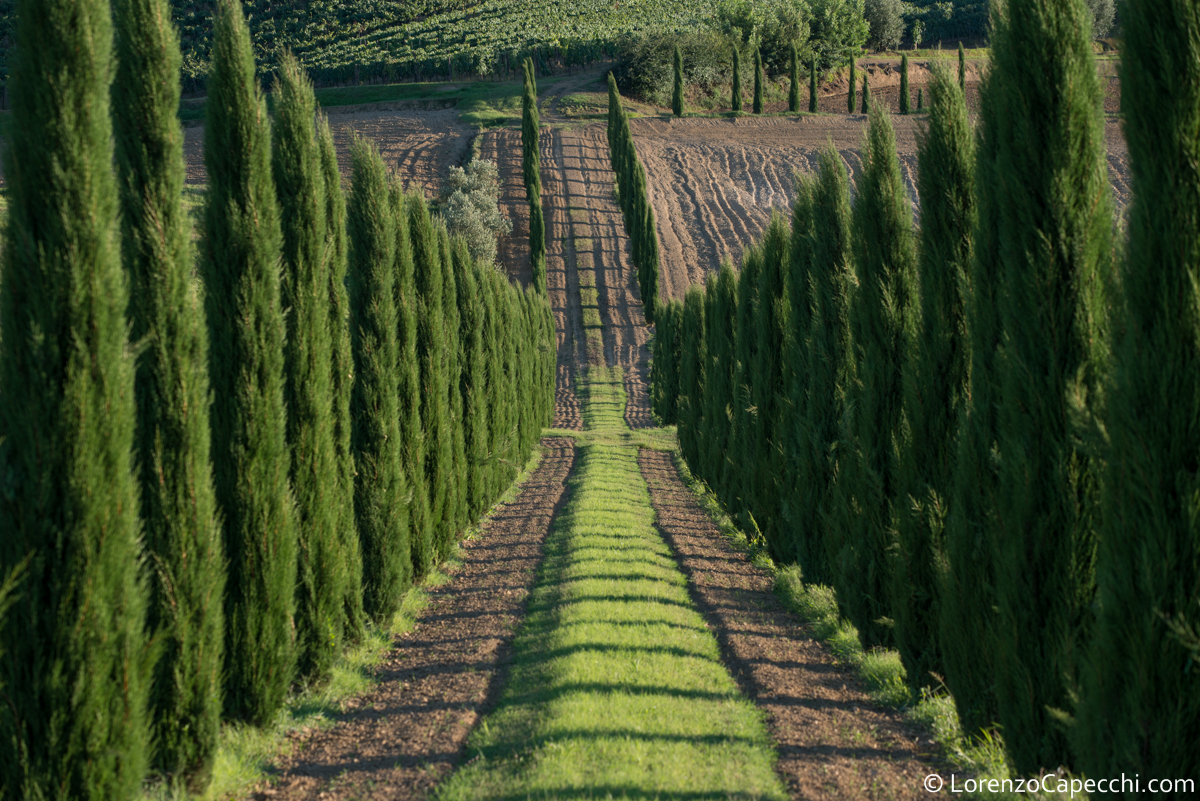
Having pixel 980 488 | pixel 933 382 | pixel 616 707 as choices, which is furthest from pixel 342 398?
pixel 980 488

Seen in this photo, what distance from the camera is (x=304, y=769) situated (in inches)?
178

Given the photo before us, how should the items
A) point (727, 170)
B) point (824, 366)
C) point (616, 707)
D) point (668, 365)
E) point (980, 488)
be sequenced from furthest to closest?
point (727, 170) < point (668, 365) < point (824, 366) < point (616, 707) < point (980, 488)

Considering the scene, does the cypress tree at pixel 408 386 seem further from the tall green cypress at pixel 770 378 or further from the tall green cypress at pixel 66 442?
the tall green cypress at pixel 66 442

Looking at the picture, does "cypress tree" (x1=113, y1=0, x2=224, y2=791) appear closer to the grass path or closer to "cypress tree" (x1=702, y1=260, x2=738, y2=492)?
the grass path

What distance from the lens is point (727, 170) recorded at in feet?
158

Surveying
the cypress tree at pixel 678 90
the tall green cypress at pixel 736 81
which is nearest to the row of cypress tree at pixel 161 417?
the tall green cypress at pixel 736 81

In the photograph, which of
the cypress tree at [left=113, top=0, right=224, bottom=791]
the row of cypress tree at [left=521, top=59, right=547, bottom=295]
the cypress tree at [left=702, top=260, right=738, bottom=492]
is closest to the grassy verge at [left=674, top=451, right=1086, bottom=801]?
the cypress tree at [left=702, top=260, right=738, bottom=492]

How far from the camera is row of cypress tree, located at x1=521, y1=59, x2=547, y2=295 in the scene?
38.2 metres

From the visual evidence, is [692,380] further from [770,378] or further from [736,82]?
[736,82]

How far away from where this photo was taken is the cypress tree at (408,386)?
837cm

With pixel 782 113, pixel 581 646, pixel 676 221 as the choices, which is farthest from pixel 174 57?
pixel 782 113

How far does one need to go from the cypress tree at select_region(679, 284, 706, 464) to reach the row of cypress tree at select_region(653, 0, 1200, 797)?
34.2 ft

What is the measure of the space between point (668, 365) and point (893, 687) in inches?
837

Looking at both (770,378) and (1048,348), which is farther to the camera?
(770,378)
